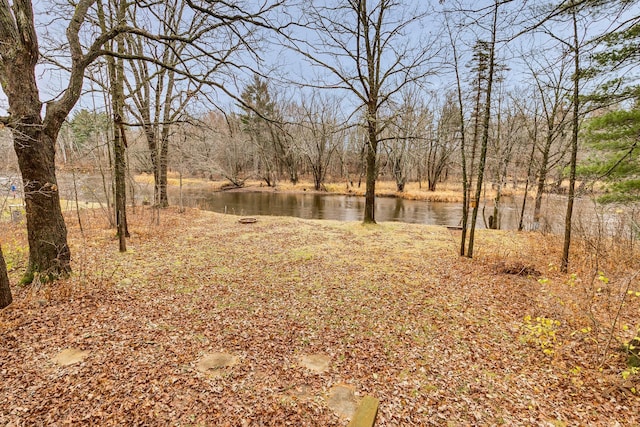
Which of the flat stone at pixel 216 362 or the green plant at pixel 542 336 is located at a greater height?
the green plant at pixel 542 336

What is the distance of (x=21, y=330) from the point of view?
3240mm

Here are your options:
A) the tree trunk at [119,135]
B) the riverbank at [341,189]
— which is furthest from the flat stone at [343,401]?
the riverbank at [341,189]

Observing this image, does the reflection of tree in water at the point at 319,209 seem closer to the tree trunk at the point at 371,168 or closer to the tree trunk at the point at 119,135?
the tree trunk at the point at 371,168

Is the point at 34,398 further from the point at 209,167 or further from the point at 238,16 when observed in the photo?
the point at 209,167

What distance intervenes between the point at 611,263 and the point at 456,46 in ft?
18.1

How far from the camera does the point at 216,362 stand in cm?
304

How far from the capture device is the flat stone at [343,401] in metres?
2.47

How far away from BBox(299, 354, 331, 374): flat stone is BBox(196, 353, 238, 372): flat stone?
29.2 inches

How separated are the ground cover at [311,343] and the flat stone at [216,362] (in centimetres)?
2

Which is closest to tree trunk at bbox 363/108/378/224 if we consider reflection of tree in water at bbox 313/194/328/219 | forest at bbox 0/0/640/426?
forest at bbox 0/0/640/426

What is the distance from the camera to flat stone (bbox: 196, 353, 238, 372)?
2933 millimetres

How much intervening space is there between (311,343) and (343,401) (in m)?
0.93

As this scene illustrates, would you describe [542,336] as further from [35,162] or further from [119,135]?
[119,135]

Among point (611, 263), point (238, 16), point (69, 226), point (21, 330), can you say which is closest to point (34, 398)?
point (21, 330)
